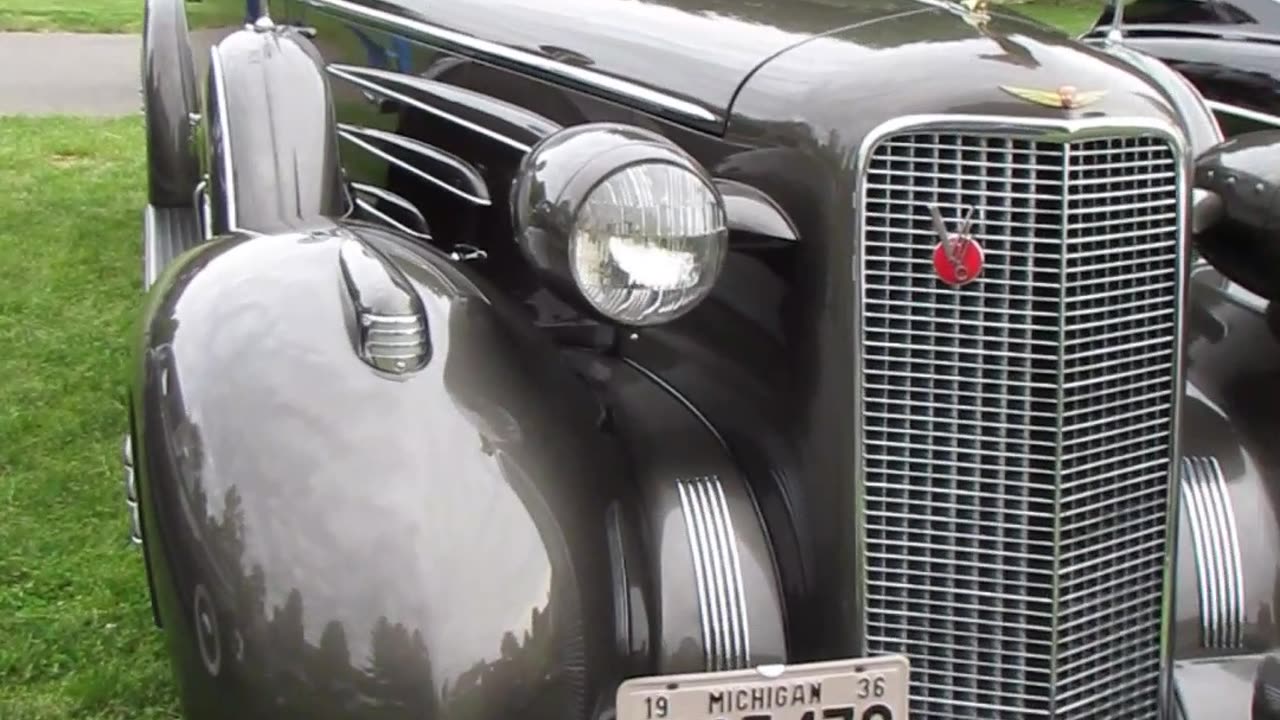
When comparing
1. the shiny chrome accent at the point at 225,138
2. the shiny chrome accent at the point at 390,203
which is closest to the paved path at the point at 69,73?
the shiny chrome accent at the point at 390,203

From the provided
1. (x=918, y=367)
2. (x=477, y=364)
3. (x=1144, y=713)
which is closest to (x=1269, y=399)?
(x=1144, y=713)

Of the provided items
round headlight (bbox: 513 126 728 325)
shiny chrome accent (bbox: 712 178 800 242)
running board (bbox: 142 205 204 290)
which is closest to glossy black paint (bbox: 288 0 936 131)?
shiny chrome accent (bbox: 712 178 800 242)

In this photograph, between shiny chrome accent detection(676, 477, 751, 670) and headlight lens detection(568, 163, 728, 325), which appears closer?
headlight lens detection(568, 163, 728, 325)

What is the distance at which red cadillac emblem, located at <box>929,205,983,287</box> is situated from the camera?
1960 millimetres

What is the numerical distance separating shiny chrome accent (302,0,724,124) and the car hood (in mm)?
11

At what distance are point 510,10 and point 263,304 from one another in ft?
3.70

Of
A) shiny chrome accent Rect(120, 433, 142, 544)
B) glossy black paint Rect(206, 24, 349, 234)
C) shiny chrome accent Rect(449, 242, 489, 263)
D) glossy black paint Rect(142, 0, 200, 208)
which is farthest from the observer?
glossy black paint Rect(142, 0, 200, 208)

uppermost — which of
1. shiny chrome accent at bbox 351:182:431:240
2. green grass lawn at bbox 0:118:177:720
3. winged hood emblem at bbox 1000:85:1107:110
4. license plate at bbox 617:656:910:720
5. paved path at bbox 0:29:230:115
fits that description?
winged hood emblem at bbox 1000:85:1107:110

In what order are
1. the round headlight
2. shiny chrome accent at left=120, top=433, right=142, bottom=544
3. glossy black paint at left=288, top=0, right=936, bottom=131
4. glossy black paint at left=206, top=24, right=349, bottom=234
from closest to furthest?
the round headlight < shiny chrome accent at left=120, top=433, right=142, bottom=544 < glossy black paint at left=288, top=0, right=936, bottom=131 < glossy black paint at left=206, top=24, right=349, bottom=234

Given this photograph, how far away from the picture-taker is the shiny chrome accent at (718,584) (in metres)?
2.08

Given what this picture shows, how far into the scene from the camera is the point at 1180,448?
7.23ft

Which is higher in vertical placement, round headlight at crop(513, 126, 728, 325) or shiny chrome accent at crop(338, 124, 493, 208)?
round headlight at crop(513, 126, 728, 325)

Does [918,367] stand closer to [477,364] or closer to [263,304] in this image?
[477,364]

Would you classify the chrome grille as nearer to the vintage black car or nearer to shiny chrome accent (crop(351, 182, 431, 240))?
the vintage black car
